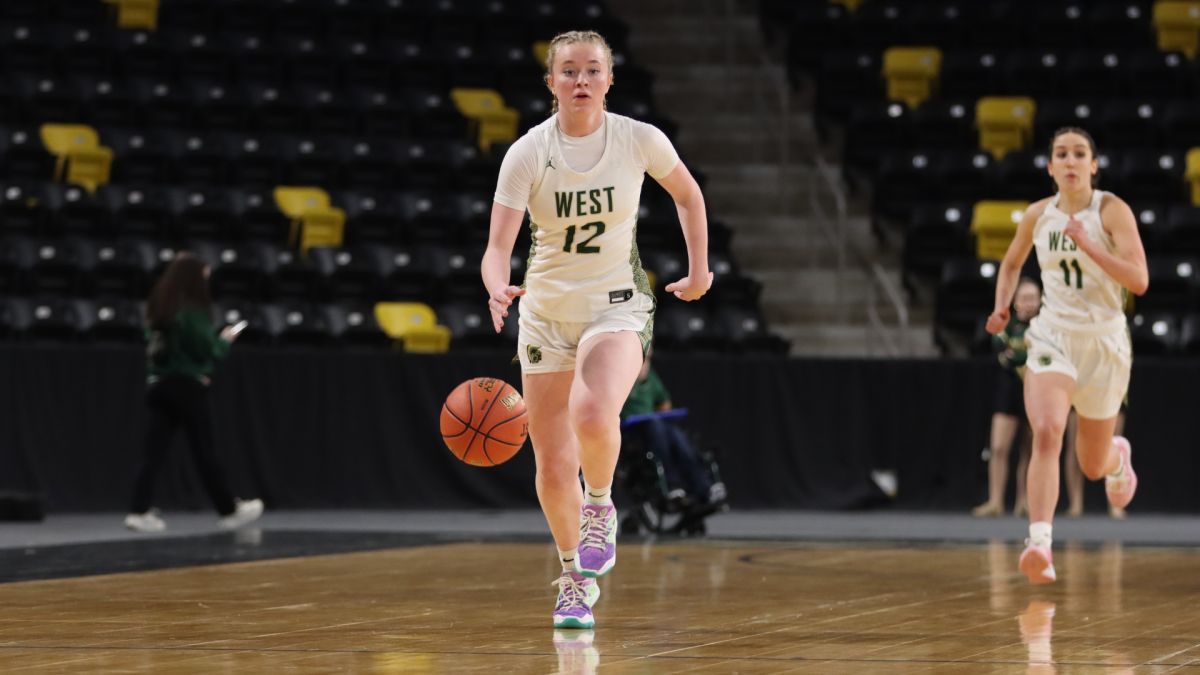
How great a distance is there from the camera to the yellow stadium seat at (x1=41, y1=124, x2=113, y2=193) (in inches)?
609

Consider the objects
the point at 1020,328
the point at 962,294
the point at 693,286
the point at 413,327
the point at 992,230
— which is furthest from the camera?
the point at 992,230

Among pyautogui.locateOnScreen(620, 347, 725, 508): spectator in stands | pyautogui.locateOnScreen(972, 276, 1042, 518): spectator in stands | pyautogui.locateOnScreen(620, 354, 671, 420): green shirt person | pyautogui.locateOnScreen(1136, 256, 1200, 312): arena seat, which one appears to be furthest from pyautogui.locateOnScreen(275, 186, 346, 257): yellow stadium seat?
pyautogui.locateOnScreen(1136, 256, 1200, 312): arena seat

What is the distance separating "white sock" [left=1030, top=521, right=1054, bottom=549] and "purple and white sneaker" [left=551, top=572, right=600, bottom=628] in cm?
238

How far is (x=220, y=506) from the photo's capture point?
11.0 metres

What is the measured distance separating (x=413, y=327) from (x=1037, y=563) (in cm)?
851

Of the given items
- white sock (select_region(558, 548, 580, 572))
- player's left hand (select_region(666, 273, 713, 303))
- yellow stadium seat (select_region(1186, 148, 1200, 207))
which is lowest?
white sock (select_region(558, 548, 580, 572))

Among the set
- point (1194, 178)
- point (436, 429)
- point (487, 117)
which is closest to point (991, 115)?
point (1194, 178)

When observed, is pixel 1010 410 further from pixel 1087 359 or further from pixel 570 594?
pixel 570 594

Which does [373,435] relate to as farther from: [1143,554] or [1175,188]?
[1175,188]

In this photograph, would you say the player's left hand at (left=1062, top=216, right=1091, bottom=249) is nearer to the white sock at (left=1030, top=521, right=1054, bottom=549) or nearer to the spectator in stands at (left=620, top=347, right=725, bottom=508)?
the white sock at (left=1030, top=521, right=1054, bottom=549)

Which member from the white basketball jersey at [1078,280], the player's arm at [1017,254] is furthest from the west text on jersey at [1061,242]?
the player's arm at [1017,254]

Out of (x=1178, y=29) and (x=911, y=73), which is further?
(x=1178, y=29)

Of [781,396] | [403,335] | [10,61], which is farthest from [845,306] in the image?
[10,61]

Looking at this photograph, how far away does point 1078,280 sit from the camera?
22.9 feet
